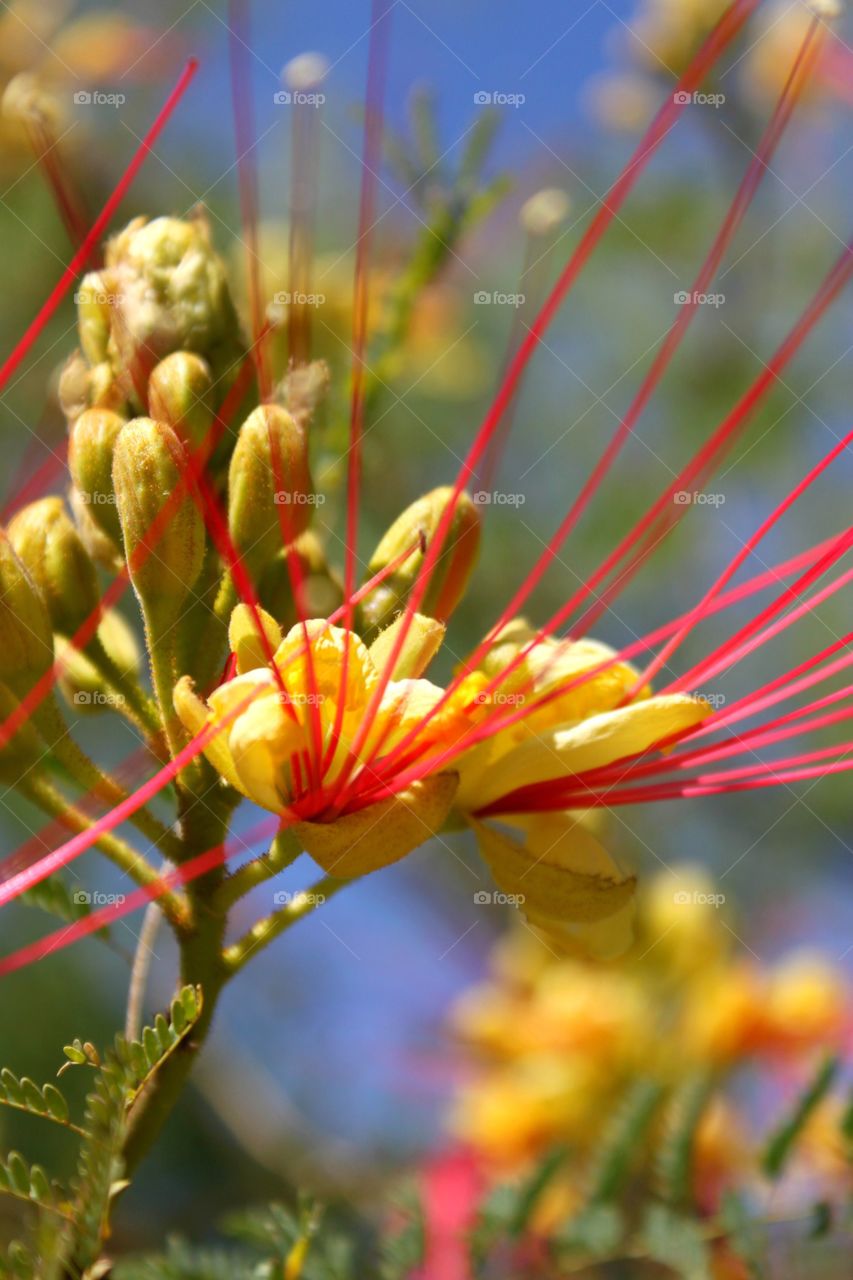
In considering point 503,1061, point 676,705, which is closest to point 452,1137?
point 503,1061

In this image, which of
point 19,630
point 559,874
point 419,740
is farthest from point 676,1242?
point 19,630

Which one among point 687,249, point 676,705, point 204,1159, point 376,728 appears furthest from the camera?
point 687,249

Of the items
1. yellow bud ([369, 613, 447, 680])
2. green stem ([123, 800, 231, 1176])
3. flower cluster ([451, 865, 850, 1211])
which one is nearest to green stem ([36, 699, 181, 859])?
green stem ([123, 800, 231, 1176])

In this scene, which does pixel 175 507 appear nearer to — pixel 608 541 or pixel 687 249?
pixel 608 541

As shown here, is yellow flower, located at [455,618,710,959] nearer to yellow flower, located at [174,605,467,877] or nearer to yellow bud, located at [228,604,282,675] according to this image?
yellow flower, located at [174,605,467,877]

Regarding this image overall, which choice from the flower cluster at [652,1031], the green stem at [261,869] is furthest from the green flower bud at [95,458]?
the flower cluster at [652,1031]

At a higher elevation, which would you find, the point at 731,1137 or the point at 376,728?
the point at 376,728

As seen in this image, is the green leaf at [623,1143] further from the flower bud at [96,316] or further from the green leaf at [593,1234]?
the flower bud at [96,316]
